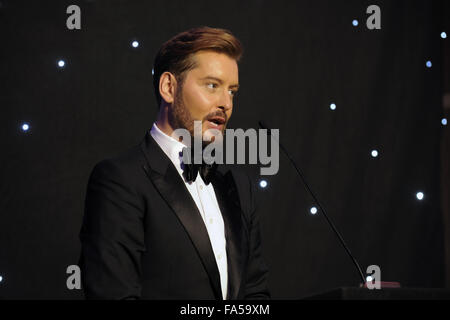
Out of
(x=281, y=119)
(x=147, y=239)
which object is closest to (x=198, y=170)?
(x=147, y=239)

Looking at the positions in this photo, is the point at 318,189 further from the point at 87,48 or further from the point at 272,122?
the point at 87,48

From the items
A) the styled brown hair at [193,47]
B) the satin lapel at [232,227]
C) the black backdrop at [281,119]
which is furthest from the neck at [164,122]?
the black backdrop at [281,119]

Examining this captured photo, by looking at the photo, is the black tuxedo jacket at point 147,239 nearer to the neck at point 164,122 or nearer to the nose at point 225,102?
the neck at point 164,122

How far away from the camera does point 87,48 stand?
2746 mm

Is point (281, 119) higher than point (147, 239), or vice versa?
point (281, 119)

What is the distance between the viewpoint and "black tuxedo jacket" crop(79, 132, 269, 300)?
173 cm

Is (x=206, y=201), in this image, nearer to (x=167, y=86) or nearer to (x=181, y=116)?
(x=181, y=116)

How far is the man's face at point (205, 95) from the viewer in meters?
2.03

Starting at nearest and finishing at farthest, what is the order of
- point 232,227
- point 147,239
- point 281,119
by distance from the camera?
point 147,239, point 232,227, point 281,119

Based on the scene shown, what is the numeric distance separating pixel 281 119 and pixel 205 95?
102 cm

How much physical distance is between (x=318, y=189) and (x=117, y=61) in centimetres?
119

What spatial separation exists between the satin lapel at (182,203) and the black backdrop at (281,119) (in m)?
0.82

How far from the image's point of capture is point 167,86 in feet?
6.89

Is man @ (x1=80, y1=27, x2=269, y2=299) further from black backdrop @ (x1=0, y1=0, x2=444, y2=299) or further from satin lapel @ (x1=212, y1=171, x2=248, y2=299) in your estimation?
black backdrop @ (x1=0, y1=0, x2=444, y2=299)
